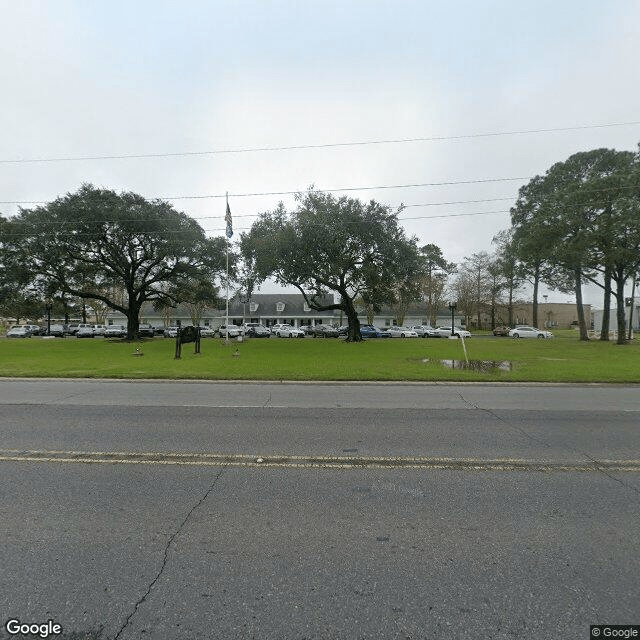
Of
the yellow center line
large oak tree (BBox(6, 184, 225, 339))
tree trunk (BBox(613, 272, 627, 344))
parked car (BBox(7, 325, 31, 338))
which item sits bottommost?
parked car (BBox(7, 325, 31, 338))

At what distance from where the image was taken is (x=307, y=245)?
28.0 metres

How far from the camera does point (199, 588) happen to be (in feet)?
8.36

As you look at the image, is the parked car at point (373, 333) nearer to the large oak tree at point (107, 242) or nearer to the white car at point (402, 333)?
the white car at point (402, 333)

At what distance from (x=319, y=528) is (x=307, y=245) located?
25746 millimetres

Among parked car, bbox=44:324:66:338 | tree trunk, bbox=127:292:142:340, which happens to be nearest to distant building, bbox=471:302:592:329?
tree trunk, bbox=127:292:142:340

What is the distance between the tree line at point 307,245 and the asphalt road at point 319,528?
23.4 metres

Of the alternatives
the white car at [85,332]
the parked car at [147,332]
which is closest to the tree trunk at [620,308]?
the parked car at [147,332]

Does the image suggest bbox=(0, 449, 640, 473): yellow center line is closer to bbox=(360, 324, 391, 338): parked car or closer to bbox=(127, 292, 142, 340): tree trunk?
bbox=(127, 292, 142, 340): tree trunk

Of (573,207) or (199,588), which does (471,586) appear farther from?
(573,207)

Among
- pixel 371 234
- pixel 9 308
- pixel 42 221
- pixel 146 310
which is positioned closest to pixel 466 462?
pixel 371 234

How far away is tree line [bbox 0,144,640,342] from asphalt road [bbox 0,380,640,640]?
23.4 metres

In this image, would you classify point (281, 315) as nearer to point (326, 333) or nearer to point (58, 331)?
point (326, 333)

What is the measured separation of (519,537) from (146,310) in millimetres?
80970

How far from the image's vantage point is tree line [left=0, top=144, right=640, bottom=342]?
92.4 feet
